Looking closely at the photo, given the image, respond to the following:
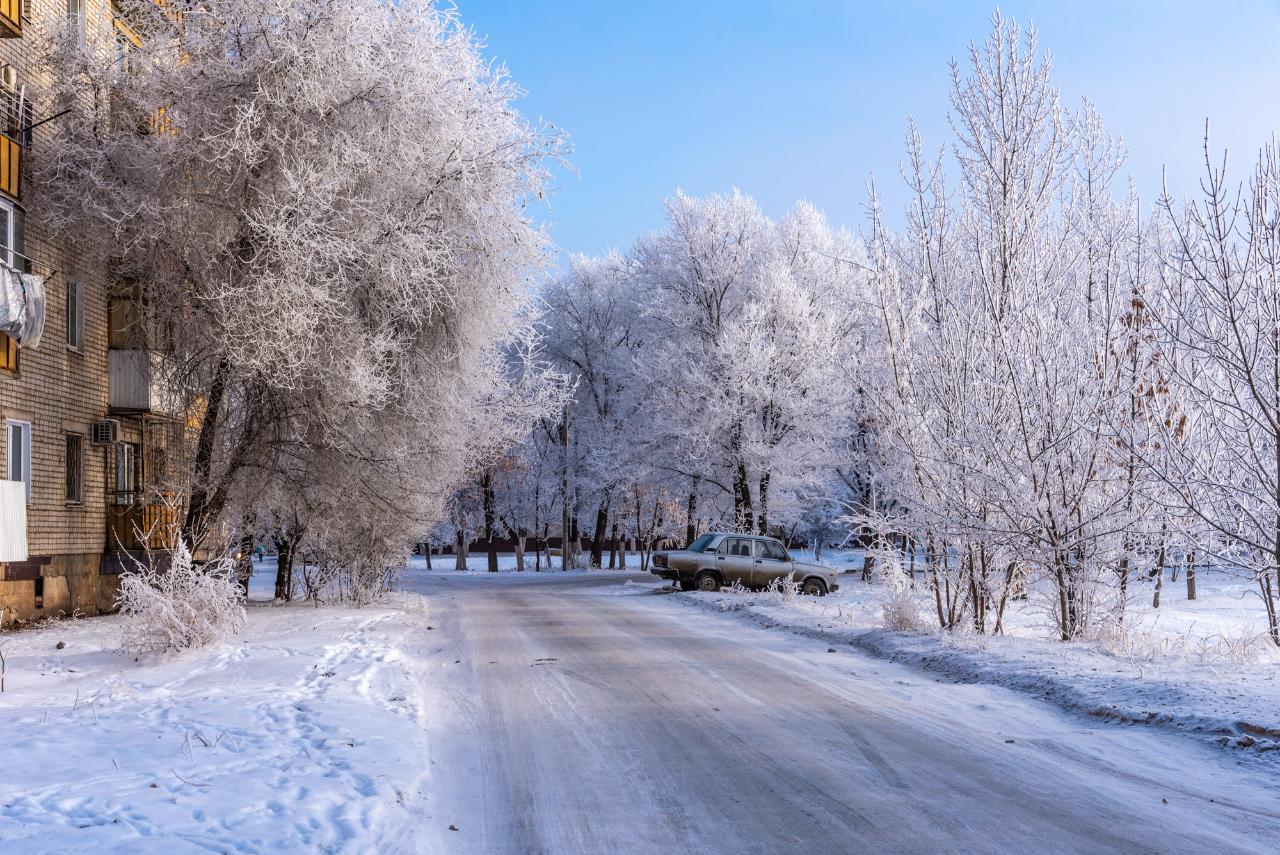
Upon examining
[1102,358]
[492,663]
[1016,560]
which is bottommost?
[492,663]

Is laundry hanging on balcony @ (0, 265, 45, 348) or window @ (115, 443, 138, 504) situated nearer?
laundry hanging on balcony @ (0, 265, 45, 348)

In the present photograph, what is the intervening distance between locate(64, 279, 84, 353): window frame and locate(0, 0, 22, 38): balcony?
4462 mm

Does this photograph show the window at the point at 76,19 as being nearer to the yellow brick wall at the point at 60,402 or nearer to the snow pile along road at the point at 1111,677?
the yellow brick wall at the point at 60,402

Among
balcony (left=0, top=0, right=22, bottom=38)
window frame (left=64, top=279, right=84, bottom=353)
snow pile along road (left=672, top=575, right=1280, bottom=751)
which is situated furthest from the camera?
window frame (left=64, top=279, right=84, bottom=353)

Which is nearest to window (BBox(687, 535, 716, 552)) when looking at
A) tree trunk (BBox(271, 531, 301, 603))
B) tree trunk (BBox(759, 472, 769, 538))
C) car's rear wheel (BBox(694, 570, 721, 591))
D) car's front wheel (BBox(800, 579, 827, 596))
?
car's rear wheel (BBox(694, 570, 721, 591))

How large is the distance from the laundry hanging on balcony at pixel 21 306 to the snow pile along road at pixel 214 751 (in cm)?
553

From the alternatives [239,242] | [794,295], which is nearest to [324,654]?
[239,242]

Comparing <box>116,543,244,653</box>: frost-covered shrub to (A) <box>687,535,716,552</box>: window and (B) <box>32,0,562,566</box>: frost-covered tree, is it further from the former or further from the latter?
(A) <box>687,535,716,552</box>: window

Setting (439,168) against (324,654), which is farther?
(439,168)

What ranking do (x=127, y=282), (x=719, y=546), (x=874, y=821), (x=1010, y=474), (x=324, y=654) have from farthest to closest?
(x=719, y=546) → (x=127, y=282) → (x=1010, y=474) → (x=324, y=654) → (x=874, y=821)

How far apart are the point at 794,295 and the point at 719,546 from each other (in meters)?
11.0

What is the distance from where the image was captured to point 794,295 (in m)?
35.7

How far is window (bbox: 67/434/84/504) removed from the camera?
1980cm

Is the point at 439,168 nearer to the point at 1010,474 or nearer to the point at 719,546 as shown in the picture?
the point at 1010,474
